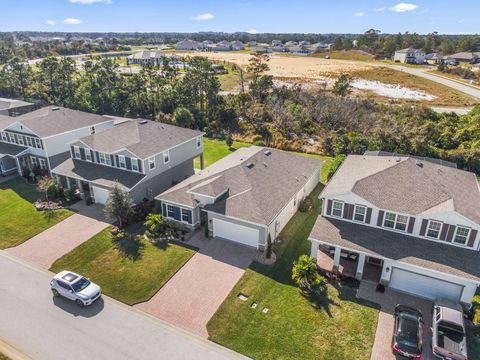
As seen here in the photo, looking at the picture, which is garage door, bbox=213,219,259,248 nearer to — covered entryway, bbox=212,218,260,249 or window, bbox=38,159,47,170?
covered entryway, bbox=212,218,260,249

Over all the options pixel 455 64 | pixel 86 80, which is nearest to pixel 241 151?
pixel 86 80

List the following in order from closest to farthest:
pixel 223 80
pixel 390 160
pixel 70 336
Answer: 1. pixel 70 336
2. pixel 390 160
3. pixel 223 80

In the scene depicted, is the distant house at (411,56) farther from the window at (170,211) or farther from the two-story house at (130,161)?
the window at (170,211)

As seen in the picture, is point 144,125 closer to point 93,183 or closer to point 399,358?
point 93,183

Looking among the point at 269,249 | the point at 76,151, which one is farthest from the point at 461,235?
the point at 76,151

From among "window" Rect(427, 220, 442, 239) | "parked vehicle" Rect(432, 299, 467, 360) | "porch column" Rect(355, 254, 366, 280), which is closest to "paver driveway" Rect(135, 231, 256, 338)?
"porch column" Rect(355, 254, 366, 280)

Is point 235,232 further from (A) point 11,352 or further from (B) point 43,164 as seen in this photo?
(B) point 43,164

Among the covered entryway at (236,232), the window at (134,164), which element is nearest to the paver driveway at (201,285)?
the covered entryway at (236,232)
